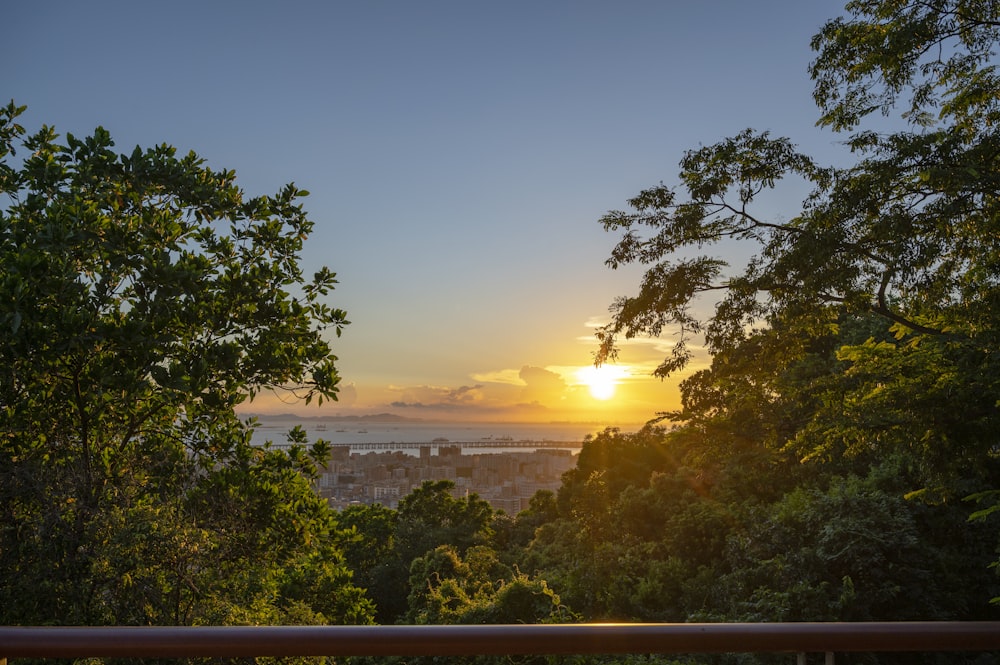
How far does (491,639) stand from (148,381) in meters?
3.93

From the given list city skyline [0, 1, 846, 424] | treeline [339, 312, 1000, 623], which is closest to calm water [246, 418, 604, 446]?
treeline [339, 312, 1000, 623]

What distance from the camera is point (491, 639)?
1216 mm

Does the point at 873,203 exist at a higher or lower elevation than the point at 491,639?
higher

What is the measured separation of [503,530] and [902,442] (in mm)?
19291

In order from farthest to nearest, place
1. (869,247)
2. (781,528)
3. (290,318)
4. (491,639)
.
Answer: (781,528), (869,247), (290,318), (491,639)

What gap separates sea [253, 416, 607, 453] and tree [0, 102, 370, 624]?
17.5m

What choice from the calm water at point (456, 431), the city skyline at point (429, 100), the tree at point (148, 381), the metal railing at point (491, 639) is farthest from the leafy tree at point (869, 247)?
the calm water at point (456, 431)

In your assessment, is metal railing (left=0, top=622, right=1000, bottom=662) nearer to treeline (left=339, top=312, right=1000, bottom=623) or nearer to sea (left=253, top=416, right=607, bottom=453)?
treeline (left=339, top=312, right=1000, bottom=623)

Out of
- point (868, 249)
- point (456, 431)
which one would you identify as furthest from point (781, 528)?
point (456, 431)

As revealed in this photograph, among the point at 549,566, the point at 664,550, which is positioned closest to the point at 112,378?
the point at 664,550

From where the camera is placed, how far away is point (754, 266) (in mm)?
6492

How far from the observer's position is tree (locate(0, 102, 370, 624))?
4297mm

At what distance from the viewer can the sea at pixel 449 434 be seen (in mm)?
30203

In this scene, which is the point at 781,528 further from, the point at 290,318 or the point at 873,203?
the point at 290,318
